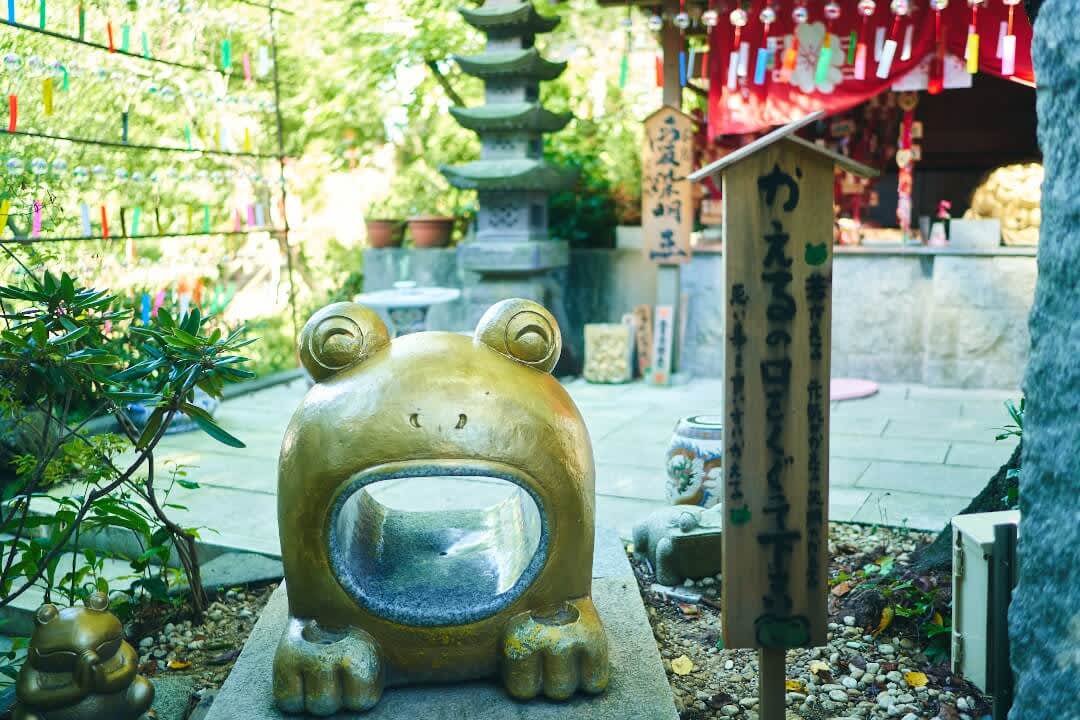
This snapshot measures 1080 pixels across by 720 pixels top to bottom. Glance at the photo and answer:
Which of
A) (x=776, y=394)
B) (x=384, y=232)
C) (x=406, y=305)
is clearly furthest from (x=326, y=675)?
(x=384, y=232)

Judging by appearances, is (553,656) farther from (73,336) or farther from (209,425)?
(73,336)

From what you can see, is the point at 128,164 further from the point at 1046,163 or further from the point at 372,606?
the point at 1046,163

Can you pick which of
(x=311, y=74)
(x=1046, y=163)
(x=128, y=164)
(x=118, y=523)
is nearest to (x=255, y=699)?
(x=118, y=523)

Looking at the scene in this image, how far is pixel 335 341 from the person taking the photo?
2881mm

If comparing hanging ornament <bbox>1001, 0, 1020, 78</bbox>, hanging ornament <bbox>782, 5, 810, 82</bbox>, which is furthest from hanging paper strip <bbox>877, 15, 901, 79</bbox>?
hanging ornament <bbox>1001, 0, 1020, 78</bbox>

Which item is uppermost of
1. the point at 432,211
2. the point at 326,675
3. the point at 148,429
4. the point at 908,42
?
the point at 908,42

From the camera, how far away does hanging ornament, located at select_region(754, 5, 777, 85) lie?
7910 millimetres

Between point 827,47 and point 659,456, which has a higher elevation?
point 827,47

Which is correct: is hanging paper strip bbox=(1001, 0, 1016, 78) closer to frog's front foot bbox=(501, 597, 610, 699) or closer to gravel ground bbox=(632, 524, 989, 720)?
gravel ground bbox=(632, 524, 989, 720)

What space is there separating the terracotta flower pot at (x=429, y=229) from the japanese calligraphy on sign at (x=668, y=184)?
2354mm

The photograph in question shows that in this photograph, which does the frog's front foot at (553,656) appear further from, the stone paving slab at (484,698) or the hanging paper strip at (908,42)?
the hanging paper strip at (908,42)

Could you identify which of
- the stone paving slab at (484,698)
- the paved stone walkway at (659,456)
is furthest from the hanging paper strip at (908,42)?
the stone paving slab at (484,698)

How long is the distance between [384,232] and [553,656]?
778 cm

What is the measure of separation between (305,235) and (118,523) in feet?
30.0
